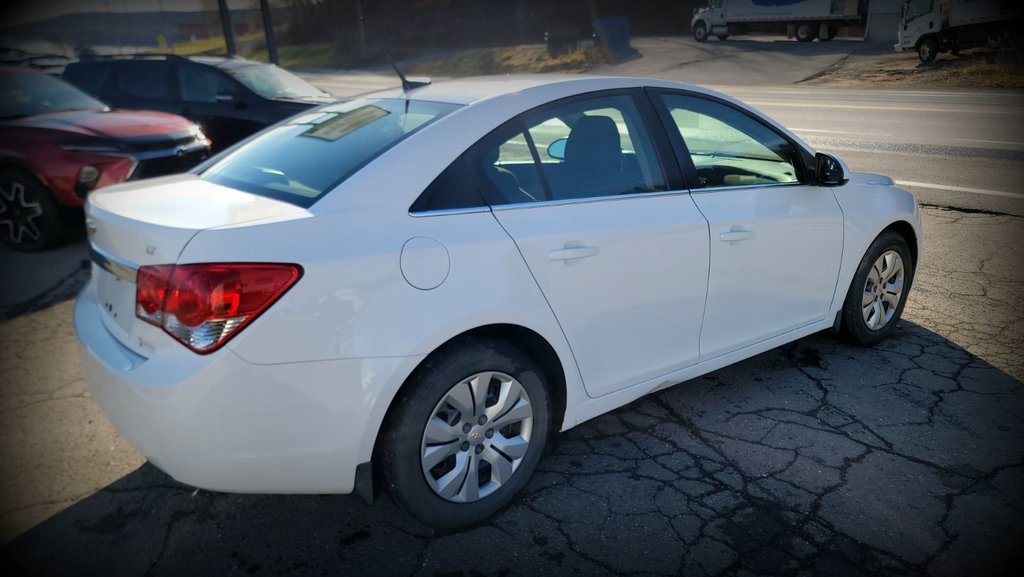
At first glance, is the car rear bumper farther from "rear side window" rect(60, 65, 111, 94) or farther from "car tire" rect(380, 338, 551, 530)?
"rear side window" rect(60, 65, 111, 94)

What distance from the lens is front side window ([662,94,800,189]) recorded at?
327cm

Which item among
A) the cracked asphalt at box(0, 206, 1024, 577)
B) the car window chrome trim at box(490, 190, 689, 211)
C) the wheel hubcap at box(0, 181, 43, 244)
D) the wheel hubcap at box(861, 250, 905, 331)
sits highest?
the car window chrome trim at box(490, 190, 689, 211)

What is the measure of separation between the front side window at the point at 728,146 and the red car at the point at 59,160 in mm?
5152

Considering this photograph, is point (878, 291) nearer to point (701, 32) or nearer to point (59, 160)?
point (59, 160)

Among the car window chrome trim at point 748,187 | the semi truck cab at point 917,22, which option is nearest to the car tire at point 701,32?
the semi truck cab at point 917,22

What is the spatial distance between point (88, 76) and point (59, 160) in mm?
4150

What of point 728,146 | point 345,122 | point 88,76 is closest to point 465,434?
point 345,122

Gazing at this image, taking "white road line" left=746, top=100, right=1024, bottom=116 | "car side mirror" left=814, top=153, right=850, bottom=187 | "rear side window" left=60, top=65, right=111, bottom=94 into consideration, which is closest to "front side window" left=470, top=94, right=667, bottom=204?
"car side mirror" left=814, top=153, right=850, bottom=187

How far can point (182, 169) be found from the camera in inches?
267

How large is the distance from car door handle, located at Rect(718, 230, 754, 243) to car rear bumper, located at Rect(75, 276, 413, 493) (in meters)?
1.60

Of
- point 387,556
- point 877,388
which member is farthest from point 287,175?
point 877,388

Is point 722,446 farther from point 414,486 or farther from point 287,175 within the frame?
point 287,175

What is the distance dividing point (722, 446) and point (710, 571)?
34.1 inches

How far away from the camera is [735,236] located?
3.18m
